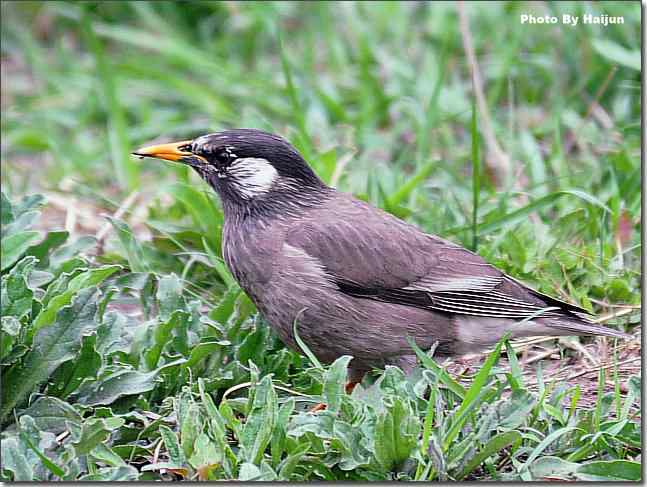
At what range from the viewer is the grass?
3.59m

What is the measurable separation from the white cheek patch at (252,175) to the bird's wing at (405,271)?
10.0 inches

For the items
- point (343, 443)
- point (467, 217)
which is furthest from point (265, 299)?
point (467, 217)

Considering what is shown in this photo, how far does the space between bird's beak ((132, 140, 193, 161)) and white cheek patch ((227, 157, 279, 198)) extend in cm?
20

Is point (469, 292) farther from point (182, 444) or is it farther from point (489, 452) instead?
point (182, 444)

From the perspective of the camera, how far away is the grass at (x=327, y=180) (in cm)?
359

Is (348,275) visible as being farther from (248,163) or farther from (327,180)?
(327,180)

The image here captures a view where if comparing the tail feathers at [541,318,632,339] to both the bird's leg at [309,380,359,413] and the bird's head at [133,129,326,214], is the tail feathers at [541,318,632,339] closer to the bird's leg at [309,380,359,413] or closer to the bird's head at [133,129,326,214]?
the bird's leg at [309,380,359,413]

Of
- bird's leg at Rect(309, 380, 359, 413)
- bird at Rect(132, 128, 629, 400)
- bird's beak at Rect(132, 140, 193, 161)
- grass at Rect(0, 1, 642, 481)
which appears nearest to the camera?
grass at Rect(0, 1, 642, 481)

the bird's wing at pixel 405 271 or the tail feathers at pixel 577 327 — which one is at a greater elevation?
the bird's wing at pixel 405 271

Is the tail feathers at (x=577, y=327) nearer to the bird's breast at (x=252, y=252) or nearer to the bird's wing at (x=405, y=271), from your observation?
the bird's wing at (x=405, y=271)

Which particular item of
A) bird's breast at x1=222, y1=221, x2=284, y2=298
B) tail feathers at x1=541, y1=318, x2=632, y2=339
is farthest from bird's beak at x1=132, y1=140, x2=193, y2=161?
tail feathers at x1=541, y1=318, x2=632, y2=339

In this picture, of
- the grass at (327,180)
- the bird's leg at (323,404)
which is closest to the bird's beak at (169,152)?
the grass at (327,180)

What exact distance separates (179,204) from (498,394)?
7.60 feet

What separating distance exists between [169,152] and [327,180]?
119 centimetres
